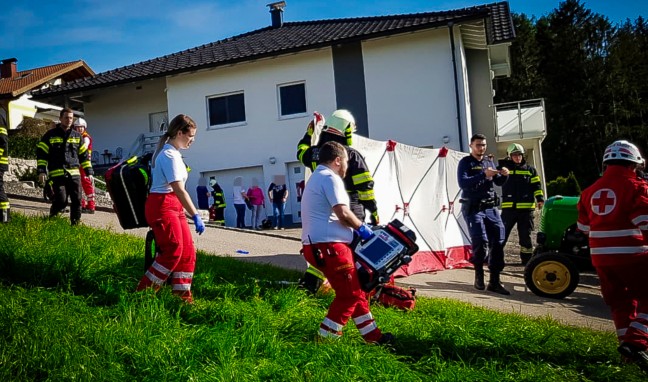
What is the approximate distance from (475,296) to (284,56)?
16.7 metres

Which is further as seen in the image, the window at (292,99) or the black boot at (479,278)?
the window at (292,99)

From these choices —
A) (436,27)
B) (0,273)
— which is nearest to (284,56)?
(436,27)

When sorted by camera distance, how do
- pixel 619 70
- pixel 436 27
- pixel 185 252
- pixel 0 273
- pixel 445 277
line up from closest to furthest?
1. pixel 185 252
2. pixel 0 273
3. pixel 445 277
4. pixel 436 27
5. pixel 619 70

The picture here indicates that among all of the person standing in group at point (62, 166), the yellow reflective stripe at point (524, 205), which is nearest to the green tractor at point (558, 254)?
the yellow reflective stripe at point (524, 205)

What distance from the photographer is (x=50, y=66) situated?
45.9 m

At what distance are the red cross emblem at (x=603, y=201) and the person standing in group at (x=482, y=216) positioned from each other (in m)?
2.98

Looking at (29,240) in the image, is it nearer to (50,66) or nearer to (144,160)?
(144,160)

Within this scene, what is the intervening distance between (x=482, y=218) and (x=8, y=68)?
47.2 m

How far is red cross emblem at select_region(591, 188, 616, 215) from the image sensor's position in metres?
5.16

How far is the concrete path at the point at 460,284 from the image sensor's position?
721cm

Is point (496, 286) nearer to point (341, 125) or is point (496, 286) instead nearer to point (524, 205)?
point (524, 205)

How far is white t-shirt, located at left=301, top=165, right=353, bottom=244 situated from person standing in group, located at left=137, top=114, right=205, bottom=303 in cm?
101

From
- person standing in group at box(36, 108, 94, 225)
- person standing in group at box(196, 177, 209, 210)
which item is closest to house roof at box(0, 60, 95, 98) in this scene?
person standing in group at box(196, 177, 209, 210)

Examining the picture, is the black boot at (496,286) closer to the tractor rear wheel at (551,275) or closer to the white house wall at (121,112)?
the tractor rear wheel at (551,275)
